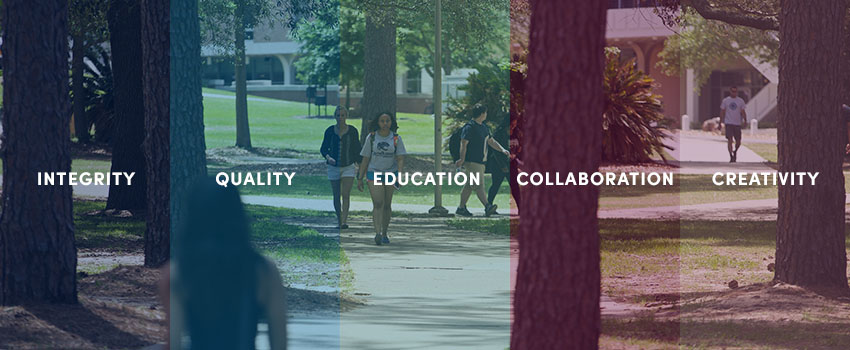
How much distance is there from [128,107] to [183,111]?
7.60m

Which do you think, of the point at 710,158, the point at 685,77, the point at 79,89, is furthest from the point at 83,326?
the point at 685,77

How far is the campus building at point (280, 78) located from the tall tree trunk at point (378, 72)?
47975mm

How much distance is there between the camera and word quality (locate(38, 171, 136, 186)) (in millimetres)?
9633

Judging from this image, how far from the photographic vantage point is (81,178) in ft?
92.3

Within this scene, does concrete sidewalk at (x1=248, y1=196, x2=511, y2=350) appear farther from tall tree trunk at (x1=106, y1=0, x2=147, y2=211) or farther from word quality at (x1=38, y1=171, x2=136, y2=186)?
tall tree trunk at (x1=106, y1=0, x2=147, y2=211)

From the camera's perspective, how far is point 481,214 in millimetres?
20688

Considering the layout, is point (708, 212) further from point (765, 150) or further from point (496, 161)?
point (765, 150)

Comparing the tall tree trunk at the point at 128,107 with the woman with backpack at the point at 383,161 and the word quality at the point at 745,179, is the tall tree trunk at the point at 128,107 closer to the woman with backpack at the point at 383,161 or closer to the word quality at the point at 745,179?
the woman with backpack at the point at 383,161

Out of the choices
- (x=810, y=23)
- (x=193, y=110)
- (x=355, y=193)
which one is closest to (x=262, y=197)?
(x=355, y=193)

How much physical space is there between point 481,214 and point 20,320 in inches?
473

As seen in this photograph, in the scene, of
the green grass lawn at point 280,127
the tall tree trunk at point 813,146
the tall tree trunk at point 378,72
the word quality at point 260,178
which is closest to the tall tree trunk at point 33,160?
the tall tree trunk at point 813,146

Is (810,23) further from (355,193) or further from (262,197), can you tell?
(355,193)

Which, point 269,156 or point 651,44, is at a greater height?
point 651,44

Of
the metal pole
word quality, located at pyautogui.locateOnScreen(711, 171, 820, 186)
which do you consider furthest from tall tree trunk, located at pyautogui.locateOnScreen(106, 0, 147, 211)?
word quality, located at pyautogui.locateOnScreen(711, 171, 820, 186)
